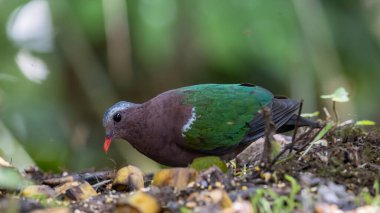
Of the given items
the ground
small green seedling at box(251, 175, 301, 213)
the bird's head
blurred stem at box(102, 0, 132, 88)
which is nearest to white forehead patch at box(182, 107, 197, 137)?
the bird's head

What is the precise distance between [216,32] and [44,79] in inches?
62.7

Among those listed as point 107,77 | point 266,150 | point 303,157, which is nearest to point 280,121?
point 303,157

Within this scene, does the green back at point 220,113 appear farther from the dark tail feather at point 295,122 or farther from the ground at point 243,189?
the ground at point 243,189

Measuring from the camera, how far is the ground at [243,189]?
10.8 feet

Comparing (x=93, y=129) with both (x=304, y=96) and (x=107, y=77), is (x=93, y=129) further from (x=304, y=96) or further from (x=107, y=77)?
(x=304, y=96)

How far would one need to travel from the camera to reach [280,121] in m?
5.30

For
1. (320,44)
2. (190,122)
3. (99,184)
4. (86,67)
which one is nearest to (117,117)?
(190,122)

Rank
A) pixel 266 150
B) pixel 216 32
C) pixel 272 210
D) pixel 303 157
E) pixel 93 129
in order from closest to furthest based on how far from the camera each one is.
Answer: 1. pixel 272 210
2. pixel 266 150
3. pixel 303 157
4. pixel 216 32
5. pixel 93 129

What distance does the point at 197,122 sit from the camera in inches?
200

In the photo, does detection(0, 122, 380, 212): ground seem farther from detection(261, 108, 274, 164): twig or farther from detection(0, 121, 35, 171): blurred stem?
detection(0, 121, 35, 171): blurred stem

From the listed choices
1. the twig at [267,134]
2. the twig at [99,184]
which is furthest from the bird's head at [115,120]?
the twig at [267,134]

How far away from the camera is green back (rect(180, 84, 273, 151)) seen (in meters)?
5.07

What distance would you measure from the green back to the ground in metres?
0.61

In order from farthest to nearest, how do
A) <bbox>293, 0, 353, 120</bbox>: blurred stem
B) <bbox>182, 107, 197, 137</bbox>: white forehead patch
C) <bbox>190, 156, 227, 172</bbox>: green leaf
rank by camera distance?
<bbox>293, 0, 353, 120</bbox>: blurred stem, <bbox>182, 107, 197, 137</bbox>: white forehead patch, <bbox>190, 156, 227, 172</bbox>: green leaf
